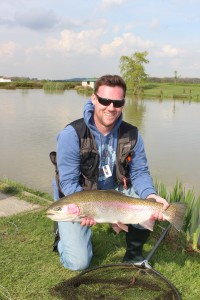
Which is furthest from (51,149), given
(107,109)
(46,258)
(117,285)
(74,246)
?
(117,285)

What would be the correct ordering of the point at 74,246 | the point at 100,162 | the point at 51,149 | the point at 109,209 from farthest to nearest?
the point at 51,149 → the point at 100,162 → the point at 74,246 → the point at 109,209

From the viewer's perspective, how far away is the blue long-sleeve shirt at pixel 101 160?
3350 millimetres

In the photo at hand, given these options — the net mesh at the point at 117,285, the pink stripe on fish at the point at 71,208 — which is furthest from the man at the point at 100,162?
the pink stripe on fish at the point at 71,208

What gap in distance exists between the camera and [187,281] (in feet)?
10.9

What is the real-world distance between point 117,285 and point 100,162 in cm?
111

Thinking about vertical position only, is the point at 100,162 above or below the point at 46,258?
above

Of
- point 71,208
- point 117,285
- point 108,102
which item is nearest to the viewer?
point 71,208

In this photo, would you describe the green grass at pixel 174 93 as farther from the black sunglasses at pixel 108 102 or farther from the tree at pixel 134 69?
the black sunglasses at pixel 108 102

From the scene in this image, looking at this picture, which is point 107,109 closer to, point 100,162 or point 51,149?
point 100,162

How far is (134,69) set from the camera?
205 ft

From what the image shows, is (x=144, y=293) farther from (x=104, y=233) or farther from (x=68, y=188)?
(x=104, y=233)

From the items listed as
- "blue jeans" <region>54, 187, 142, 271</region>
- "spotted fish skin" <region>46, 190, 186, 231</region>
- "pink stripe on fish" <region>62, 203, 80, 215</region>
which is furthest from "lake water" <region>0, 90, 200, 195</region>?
"pink stripe on fish" <region>62, 203, 80, 215</region>

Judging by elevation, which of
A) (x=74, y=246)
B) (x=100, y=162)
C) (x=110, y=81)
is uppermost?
(x=110, y=81)

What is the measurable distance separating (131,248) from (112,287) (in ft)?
1.97
